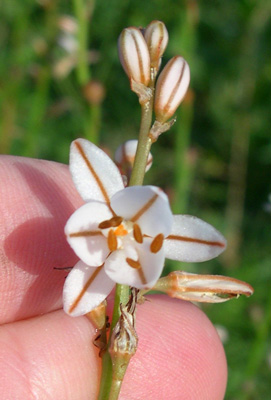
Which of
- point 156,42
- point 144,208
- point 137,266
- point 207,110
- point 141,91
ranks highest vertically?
point 156,42

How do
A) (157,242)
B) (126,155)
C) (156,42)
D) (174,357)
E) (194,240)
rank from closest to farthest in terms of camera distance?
(157,242), (194,240), (156,42), (126,155), (174,357)

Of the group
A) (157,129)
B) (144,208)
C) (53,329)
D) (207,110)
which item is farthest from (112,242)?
(207,110)

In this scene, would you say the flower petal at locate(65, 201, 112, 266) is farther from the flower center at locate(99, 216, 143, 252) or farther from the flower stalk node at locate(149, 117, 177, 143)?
the flower stalk node at locate(149, 117, 177, 143)

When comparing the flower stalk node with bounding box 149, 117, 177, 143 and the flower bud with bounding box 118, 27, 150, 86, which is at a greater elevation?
the flower bud with bounding box 118, 27, 150, 86

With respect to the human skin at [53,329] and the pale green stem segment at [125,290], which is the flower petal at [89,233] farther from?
the human skin at [53,329]

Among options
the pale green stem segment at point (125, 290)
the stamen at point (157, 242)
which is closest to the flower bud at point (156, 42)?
the pale green stem segment at point (125, 290)

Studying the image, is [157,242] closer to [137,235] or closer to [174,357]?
[137,235]

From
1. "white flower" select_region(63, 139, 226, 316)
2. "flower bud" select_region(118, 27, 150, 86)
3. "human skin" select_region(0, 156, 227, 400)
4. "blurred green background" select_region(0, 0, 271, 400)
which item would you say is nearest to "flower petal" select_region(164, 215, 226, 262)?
"white flower" select_region(63, 139, 226, 316)
